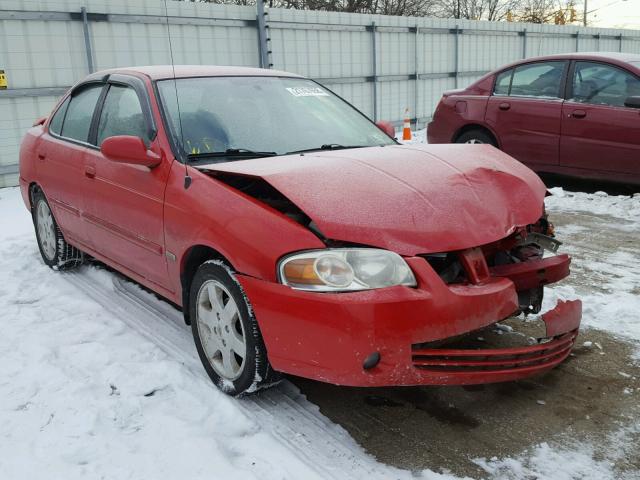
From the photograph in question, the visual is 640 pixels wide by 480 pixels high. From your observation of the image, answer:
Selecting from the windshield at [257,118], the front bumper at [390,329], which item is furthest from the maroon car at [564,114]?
the front bumper at [390,329]

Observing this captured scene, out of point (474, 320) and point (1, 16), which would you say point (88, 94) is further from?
point (1, 16)

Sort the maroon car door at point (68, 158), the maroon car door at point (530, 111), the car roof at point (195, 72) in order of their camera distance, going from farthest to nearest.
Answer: the maroon car door at point (530, 111)
the maroon car door at point (68, 158)
the car roof at point (195, 72)

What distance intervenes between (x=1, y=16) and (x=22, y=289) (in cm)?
537

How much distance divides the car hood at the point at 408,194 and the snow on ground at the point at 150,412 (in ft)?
2.91

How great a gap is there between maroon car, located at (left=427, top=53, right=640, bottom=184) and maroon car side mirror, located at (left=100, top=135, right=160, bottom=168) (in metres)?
4.91

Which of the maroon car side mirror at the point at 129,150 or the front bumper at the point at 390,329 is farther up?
the maroon car side mirror at the point at 129,150

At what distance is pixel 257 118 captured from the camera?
11.4ft

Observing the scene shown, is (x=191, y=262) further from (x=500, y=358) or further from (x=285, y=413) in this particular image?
(x=500, y=358)

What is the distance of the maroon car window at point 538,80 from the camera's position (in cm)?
682

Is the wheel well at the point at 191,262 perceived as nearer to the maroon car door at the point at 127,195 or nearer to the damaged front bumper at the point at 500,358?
the maroon car door at the point at 127,195

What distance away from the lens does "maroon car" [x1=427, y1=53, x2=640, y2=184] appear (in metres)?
6.20

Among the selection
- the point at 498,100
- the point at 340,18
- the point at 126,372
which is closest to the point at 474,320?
the point at 126,372

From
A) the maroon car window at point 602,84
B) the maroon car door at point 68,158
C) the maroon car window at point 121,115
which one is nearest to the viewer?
the maroon car window at point 121,115

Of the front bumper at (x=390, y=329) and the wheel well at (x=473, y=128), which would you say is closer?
the front bumper at (x=390, y=329)
